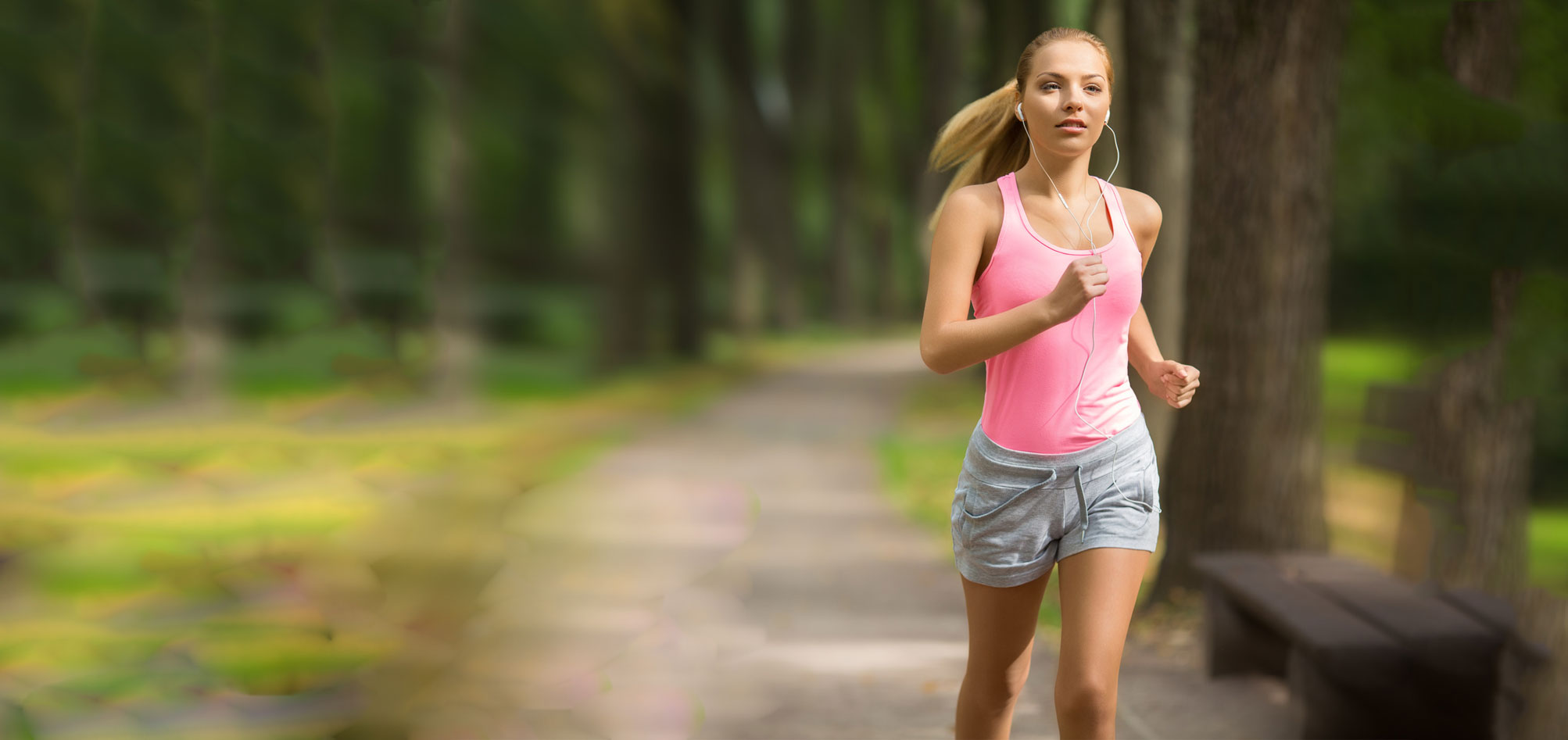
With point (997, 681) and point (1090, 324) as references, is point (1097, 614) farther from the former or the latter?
point (1090, 324)

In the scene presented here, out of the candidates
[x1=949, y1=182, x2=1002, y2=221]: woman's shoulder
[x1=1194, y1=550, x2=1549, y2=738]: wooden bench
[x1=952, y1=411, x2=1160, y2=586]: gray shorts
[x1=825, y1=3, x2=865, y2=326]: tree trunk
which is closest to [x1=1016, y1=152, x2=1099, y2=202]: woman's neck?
[x1=949, y1=182, x2=1002, y2=221]: woman's shoulder

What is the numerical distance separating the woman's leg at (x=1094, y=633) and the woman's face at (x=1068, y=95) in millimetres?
944

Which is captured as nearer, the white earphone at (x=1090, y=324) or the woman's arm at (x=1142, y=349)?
the white earphone at (x=1090, y=324)

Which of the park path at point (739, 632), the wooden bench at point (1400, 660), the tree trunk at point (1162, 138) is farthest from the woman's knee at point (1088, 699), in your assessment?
the tree trunk at point (1162, 138)

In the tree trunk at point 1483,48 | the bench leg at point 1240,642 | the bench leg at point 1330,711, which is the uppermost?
the tree trunk at point 1483,48

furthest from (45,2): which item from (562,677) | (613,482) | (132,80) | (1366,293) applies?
(1366,293)

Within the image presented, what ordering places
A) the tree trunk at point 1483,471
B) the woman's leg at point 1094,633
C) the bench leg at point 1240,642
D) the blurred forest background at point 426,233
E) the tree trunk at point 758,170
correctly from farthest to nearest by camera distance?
the tree trunk at point 758,170 < the tree trunk at point 1483,471 < the bench leg at point 1240,642 < the blurred forest background at point 426,233 < the woman's leg at point 1094,633

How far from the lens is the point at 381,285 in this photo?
1121cm

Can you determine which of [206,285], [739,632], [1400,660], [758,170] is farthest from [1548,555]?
[758,170]

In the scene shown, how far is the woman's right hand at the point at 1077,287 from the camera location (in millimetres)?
2447

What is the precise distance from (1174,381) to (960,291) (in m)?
0.61

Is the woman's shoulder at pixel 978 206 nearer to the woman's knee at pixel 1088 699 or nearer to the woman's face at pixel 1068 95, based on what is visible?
the woman's face at pixel 1068 95

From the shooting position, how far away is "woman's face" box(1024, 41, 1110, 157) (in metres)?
2.75

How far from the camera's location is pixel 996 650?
299 centimetres
